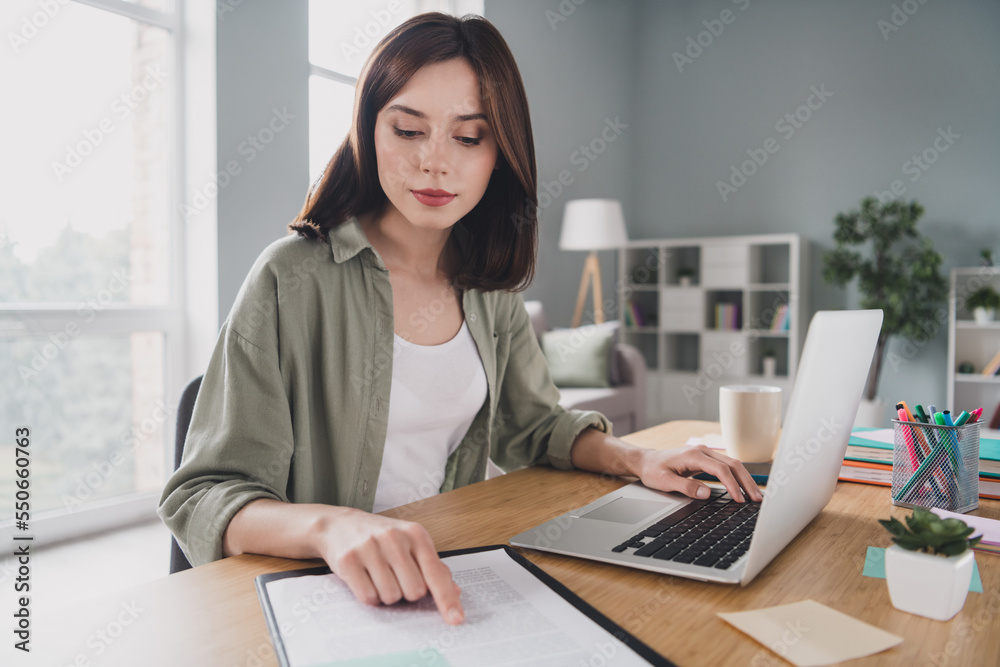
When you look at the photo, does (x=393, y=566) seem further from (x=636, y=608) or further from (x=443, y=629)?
(x=636, y=608)

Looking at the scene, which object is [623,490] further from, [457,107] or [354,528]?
[457,107]

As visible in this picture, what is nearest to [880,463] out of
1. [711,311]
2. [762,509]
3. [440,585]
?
[762,509]

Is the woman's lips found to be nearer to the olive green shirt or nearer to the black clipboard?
the olive green shirt

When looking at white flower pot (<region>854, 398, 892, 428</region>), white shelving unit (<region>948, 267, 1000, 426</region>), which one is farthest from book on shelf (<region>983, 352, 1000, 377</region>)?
white flower pot (<region>854, 398, 892, 428</region>)

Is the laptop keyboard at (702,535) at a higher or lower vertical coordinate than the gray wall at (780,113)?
lower

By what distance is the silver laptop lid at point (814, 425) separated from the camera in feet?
1.86

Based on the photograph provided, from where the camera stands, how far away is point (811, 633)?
0.52m

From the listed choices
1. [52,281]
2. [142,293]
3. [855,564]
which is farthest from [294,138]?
[855,564]

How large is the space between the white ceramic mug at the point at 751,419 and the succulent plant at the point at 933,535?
437 mm

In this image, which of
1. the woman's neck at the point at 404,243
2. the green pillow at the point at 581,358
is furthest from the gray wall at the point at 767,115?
the woman's neck at the point at 404,243

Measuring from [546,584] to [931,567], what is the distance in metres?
0.31

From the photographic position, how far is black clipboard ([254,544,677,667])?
482mm

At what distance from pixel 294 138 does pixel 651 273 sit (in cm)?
329

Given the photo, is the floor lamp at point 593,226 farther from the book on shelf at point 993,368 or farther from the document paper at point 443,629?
the document paper at point 443,629
